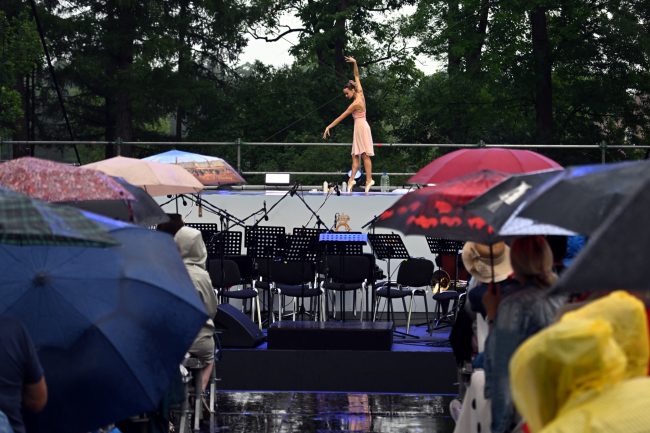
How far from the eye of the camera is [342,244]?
612 inches

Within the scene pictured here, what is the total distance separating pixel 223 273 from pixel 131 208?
20.5 ft

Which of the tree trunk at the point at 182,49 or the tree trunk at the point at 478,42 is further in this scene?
the tree trunk at the point at 182,49

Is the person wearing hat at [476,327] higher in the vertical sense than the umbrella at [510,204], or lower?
lower

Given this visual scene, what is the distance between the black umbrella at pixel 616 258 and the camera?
3.58 meters

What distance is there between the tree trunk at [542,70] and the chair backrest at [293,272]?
58.6 feet

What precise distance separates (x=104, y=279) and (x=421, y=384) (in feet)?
26.4

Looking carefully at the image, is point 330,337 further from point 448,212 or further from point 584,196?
point 584,196

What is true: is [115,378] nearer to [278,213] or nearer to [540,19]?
[278,213]

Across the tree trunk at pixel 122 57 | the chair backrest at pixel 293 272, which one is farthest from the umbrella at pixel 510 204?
the tree trunk at pixel 122 57

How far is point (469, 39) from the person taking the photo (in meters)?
33.2

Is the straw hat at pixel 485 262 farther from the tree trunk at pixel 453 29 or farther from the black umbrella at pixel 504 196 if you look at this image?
the tree trunk at pixel 453 29

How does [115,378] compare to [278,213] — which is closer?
[115,378]

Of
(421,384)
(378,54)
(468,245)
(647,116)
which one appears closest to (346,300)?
(421,384)

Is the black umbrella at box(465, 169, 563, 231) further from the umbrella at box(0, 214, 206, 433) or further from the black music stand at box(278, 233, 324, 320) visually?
the black music stand at box(278, 233, 324, 320)
